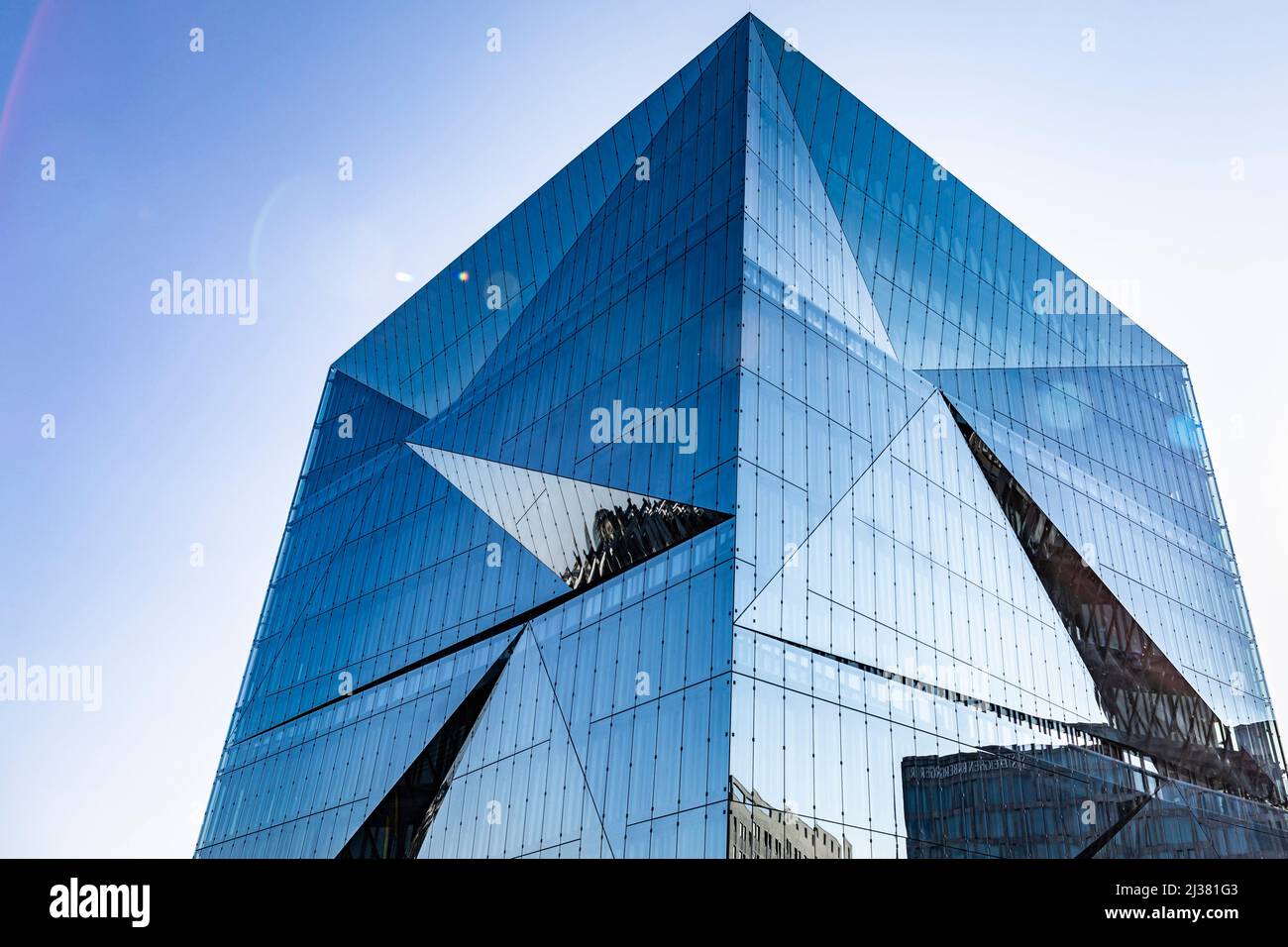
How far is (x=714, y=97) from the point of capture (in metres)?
35.7

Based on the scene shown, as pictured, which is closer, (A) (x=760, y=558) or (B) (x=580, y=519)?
(A) (x=760, y=558)

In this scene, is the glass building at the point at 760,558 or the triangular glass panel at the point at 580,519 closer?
the glass building at the point at 760,558

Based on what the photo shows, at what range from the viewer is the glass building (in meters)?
25.8

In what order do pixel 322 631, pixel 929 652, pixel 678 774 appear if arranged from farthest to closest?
pixel 322 631, pixel 929 652, pixel 678 774

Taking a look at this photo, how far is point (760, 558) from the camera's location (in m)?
26.0

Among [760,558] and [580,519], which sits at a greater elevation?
[580,519]

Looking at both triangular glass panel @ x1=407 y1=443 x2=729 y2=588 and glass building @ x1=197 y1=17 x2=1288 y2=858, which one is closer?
glass building @ x1=197 y1=17 x2=1288 y2=858

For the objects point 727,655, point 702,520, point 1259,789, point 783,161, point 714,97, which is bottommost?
point 1259,789

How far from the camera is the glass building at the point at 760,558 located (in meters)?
25.8
